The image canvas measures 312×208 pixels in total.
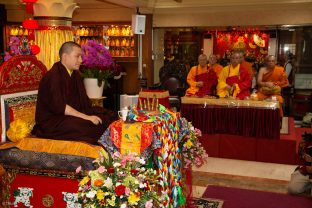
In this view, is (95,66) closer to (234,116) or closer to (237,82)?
(234,116)

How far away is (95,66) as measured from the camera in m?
5.64

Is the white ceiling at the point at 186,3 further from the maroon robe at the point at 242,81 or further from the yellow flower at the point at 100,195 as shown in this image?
the yellow flower at the point at 100,195

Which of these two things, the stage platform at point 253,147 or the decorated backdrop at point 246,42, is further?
the decorated backdrop at point 246,42

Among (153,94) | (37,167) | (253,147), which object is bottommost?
(253,147)

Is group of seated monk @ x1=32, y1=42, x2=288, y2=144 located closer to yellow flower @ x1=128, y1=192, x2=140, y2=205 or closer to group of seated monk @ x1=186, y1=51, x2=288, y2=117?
yellow flower @ x1=128, y1=192, x2=140, y2=205

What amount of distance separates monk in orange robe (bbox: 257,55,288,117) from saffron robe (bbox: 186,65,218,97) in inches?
31.6

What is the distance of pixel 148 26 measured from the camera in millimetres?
10125

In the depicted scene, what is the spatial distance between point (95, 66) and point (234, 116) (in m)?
2.11

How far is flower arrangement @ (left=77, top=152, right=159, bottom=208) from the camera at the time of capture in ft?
8.04

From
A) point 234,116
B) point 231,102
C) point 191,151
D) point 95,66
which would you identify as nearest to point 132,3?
point 95,66

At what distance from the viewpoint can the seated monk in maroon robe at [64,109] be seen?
3.78 m

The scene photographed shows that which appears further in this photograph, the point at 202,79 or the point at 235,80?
the point at 202,79

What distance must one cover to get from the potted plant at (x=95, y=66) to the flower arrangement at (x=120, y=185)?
3.11m

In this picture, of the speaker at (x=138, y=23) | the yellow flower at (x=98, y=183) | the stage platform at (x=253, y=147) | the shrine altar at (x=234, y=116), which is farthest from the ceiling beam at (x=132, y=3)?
the yellow flower at (x=98, y=183)
